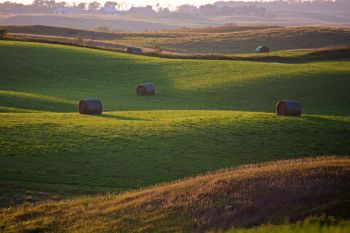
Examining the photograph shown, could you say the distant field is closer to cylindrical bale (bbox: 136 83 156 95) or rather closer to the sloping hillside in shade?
cylindrical bale (bbox: 136 83 156 95)

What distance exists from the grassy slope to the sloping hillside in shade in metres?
Result: 3.99

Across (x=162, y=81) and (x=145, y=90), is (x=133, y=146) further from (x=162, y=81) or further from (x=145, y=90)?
(x=162, y=81)

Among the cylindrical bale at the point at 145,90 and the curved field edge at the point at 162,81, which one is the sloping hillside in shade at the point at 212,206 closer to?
the curved field edge at the point at 162,81

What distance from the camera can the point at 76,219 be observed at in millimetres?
14789

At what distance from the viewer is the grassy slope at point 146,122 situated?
22766mm

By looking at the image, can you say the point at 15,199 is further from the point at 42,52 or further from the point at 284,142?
the point at 42,52

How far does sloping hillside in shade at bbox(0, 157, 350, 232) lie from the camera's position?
1191 centimetres

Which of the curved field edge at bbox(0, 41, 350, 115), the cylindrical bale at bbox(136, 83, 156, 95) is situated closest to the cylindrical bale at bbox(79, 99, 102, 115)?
the curved field edge at bbox(0, 41, 350, 115)

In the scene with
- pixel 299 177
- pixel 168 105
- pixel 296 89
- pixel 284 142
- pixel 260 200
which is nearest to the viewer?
pixel 260 200

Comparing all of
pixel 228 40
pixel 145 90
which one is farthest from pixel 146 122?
pixel 228 40

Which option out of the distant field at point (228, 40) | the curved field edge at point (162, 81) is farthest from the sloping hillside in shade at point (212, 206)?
the distant field at point (228, 40)

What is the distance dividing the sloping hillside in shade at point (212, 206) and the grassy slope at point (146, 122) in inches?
157

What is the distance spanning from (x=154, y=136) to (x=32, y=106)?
14.9 metres

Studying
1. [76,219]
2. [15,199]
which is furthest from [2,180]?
[76,219]
